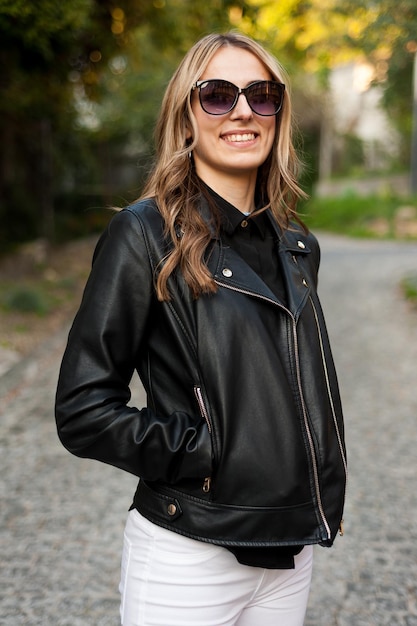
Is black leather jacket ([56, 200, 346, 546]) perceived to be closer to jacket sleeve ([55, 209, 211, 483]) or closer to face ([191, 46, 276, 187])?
jacket sleeve ([55, 209, 211, 483])

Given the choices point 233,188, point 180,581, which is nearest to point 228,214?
point 233,188

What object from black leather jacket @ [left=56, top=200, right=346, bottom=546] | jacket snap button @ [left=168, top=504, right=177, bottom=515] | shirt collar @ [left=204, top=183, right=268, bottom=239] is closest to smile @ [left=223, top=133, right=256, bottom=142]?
Result: shirt collar @ [left=204, top=183, right=268, bottom=239]

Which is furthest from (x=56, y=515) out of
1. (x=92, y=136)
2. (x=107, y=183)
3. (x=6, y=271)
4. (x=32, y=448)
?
(x=107, y=183)

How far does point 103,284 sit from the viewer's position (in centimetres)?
152

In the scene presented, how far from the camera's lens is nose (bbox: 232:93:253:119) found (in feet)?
5.61

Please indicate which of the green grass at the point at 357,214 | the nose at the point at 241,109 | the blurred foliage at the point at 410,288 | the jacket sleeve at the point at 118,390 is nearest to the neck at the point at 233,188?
the nose at the point at 241,109

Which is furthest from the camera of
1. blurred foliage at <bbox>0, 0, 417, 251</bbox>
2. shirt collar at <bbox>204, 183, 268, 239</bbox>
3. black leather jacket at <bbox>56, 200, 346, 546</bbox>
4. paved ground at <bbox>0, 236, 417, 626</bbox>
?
blurred foliage at <bbox>0, 0, 417, 251</bbox>

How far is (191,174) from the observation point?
173 centimetres

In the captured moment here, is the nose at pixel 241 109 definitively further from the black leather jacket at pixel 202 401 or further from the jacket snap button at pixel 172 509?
the jacket snap button at pixel 172 509

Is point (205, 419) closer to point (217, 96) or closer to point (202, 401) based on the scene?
point (202, 401)

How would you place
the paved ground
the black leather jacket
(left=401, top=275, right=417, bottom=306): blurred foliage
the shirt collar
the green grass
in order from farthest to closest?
the green grass → (left=401, top=275, right=417, bottom=306): blurred foliage → the paved ground → the shirt collar → the black leather jacket

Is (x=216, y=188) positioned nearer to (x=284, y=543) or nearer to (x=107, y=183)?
(x=284, y=543)

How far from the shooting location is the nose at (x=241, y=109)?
1709mm

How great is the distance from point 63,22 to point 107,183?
60.5 feet
